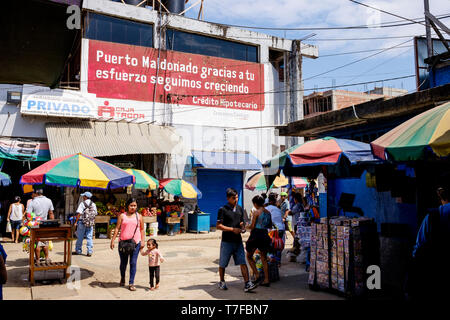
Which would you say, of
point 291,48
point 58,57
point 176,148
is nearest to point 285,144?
point 291,48

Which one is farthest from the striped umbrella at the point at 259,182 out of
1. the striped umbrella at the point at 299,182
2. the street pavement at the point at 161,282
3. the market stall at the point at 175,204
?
the street pavement at the point at 161,282

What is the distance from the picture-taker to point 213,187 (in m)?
20.0

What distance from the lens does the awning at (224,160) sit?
60.4 ft

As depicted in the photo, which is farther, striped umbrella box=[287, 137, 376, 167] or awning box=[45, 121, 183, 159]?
awning box=[45, 121, 183, 159]

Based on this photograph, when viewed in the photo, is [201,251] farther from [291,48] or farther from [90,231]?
[291,48]

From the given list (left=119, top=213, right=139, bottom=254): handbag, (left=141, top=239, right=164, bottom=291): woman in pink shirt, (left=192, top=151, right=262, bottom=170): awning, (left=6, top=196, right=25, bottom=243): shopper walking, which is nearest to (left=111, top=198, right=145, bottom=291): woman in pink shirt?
(left=119, top=213, right=139, bottom=254): handbag

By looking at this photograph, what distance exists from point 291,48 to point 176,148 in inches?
371

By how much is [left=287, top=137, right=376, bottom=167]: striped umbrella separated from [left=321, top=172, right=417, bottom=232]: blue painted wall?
1439 mm

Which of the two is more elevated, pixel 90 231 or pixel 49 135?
pixel 49 135

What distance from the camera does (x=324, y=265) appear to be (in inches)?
271

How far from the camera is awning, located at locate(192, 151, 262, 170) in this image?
18.4 meters

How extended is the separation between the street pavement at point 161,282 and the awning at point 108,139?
4.74 m

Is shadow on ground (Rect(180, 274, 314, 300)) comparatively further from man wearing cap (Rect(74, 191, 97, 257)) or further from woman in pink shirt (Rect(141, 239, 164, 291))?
man wearing cap (Rect(74, 191, 97, 257))

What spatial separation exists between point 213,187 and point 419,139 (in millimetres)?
15674
